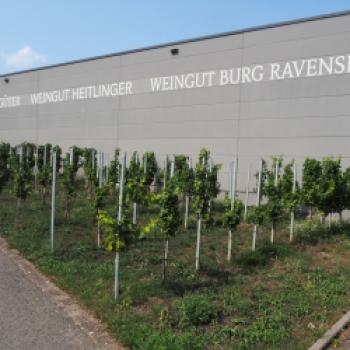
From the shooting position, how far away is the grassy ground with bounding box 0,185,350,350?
20.8 ft

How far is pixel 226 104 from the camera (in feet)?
60.0

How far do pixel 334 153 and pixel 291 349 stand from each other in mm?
10607

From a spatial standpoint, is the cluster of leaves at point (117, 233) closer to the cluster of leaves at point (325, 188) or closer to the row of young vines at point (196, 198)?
the row of young vines at point (196, 198)

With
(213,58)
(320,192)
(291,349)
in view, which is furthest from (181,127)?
(291,349)

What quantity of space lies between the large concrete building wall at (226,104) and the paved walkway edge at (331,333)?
9200mm

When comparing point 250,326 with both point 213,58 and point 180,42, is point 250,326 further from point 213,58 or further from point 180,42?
point 180,42

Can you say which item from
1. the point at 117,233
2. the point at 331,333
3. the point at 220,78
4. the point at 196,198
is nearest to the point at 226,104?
the point at 220,78

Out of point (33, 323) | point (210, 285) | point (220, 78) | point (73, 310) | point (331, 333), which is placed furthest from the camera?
point (220, 78)

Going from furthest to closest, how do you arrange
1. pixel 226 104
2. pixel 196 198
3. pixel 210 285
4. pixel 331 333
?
pixel 226 104 → pixel 196 198 → pixel 210 285 → pixel 331 333

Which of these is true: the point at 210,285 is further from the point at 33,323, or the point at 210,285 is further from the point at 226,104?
the point at 226,104

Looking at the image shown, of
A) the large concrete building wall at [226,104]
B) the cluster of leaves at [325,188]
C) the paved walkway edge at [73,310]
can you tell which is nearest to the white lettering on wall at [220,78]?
the large concrete building wall at [226,104]

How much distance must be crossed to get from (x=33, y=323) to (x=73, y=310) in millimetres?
759

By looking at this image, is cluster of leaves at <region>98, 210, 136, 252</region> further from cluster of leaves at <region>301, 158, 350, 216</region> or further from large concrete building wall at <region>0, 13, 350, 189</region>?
large concrete building wall at <region>0, 13, 350, 189</region>

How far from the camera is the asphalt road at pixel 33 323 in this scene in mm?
5930
